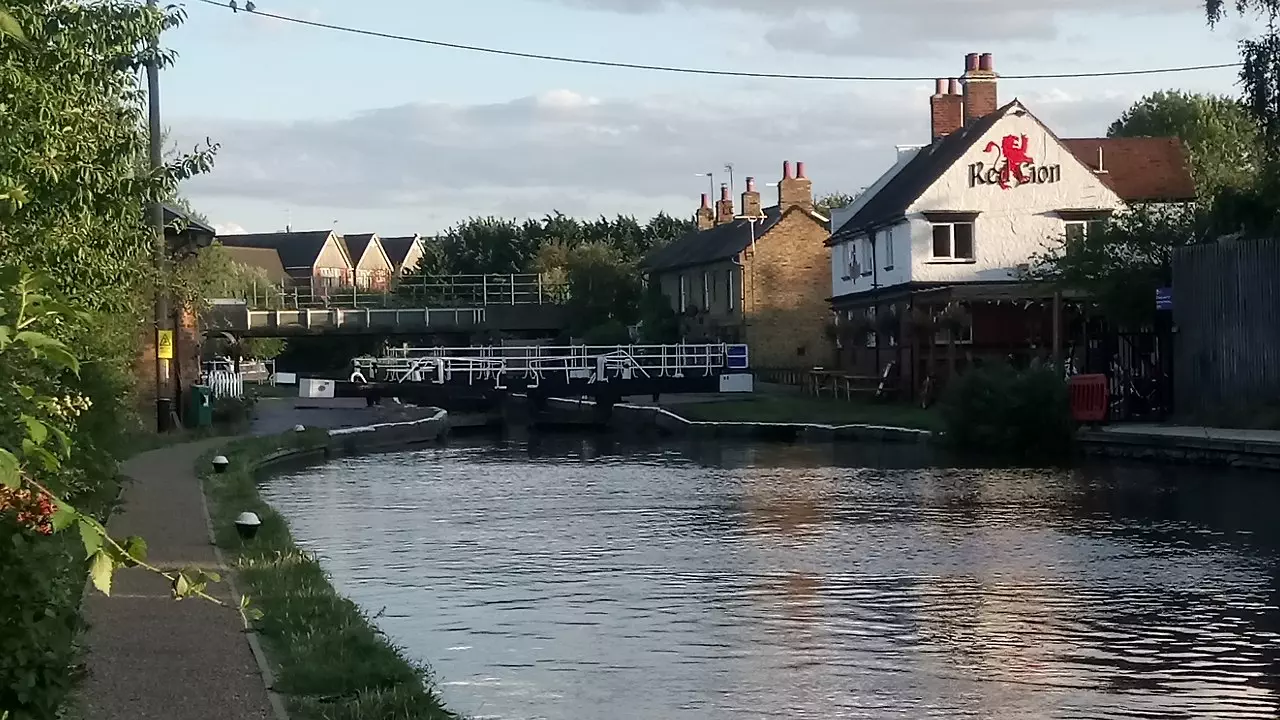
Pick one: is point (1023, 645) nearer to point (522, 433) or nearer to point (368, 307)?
point (522, 433)

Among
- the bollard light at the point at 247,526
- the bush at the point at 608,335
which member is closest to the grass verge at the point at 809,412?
the bush at the point at 608,335

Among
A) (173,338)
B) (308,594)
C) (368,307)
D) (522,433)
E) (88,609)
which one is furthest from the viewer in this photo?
(368,307)

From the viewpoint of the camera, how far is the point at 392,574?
687 inches

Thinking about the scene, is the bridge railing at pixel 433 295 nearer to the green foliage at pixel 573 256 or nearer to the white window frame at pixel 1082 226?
the green foliage at pixel 573 256

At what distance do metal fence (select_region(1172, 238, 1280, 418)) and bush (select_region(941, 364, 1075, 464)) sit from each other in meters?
2.97

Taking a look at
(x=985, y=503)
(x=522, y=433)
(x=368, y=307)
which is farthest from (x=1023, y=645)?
(x=368, y=307)

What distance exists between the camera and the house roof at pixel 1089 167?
50812mm

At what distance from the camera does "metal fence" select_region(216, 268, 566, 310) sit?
73.7 metres

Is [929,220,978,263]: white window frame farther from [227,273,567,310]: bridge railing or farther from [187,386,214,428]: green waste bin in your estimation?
[227,273,567,310]: bridge railing

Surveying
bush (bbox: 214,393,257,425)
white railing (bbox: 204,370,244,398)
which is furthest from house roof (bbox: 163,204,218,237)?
white railing (bbox: 204,370,244,398)

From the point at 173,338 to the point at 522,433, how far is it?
1596 centimetres

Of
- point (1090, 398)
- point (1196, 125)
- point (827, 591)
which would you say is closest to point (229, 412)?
point (1090, 398)

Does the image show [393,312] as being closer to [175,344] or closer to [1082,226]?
[1082,226]

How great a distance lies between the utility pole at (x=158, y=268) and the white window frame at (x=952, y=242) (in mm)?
23475
